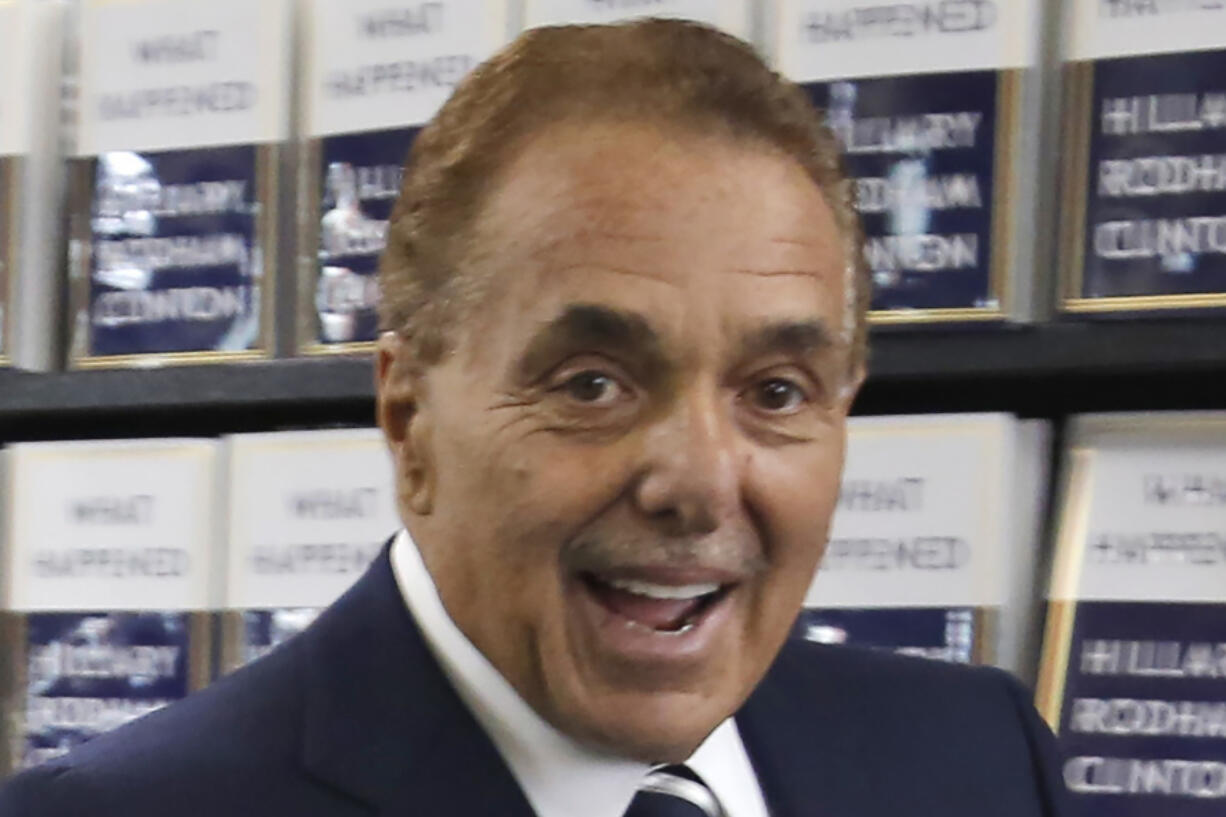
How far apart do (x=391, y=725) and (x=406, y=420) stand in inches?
6.1

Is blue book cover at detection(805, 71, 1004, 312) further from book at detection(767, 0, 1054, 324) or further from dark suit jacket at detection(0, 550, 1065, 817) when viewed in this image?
dark suit jacket at detection(0, 550, 1065, 817)

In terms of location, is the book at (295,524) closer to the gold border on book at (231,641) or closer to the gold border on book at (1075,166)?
the gold border on book at (231,641)

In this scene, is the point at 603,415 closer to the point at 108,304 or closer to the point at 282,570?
the point at 282,570

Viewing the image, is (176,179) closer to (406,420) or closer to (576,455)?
(406,420)

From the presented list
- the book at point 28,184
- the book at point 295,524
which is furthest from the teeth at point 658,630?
the book at point 28,184

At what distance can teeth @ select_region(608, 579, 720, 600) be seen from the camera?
75cm

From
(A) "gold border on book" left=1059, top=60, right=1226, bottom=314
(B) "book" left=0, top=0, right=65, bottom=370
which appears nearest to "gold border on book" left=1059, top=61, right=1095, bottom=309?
(A) "gold border on book" left=1059, top=60, right=1226, bottom=314

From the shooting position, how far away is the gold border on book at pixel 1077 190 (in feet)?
3.17

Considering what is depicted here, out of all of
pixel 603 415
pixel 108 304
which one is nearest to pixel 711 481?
pixel 603 415

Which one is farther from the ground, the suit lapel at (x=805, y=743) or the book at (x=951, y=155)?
the book at (x=951, y=155)

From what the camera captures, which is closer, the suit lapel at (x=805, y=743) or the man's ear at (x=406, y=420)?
the man's ear at (x=406, y=420)

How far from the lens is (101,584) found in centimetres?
119

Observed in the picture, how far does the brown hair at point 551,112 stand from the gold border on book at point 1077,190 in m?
0.23

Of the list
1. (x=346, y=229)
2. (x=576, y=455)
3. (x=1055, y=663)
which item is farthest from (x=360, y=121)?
(x=1055, y=663)
